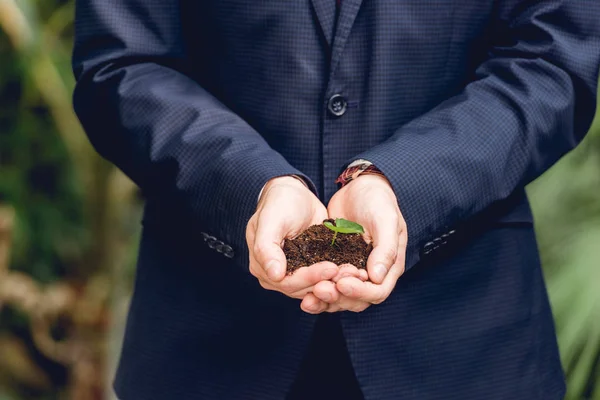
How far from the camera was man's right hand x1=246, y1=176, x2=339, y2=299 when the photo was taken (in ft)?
3.24

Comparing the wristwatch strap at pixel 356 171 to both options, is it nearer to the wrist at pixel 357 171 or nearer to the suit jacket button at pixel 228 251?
the wrist at pixel 357 171

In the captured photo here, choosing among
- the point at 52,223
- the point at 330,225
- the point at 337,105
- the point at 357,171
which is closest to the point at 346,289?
the point at 330,225

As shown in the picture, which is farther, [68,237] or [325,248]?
[68,237]

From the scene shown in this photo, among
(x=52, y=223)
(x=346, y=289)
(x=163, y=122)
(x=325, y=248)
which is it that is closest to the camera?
(x=346, y=289)

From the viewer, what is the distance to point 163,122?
1189mm

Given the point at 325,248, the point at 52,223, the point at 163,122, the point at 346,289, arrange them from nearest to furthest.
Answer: the point at 346,289
the point at 325,248
the point at 163,122
the point at 52,223

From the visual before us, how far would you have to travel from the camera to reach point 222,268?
1.25 m

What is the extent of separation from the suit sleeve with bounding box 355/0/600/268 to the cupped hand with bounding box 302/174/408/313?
29 millimetres

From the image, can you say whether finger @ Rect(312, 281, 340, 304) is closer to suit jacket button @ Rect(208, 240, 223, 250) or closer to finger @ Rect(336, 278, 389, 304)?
finger @ Rect(336, 278, 389, 304)

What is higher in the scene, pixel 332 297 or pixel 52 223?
pixel 332 297

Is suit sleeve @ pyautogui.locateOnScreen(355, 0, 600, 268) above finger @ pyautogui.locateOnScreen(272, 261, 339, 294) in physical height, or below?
above

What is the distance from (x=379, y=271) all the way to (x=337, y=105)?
0.32 m

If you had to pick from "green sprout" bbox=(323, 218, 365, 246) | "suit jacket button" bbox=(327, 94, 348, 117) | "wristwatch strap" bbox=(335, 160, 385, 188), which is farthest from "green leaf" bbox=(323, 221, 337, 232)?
"suit jacket button" bbox=(327, 94, 348, 117)

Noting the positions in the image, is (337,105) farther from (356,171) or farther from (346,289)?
(346,289)
